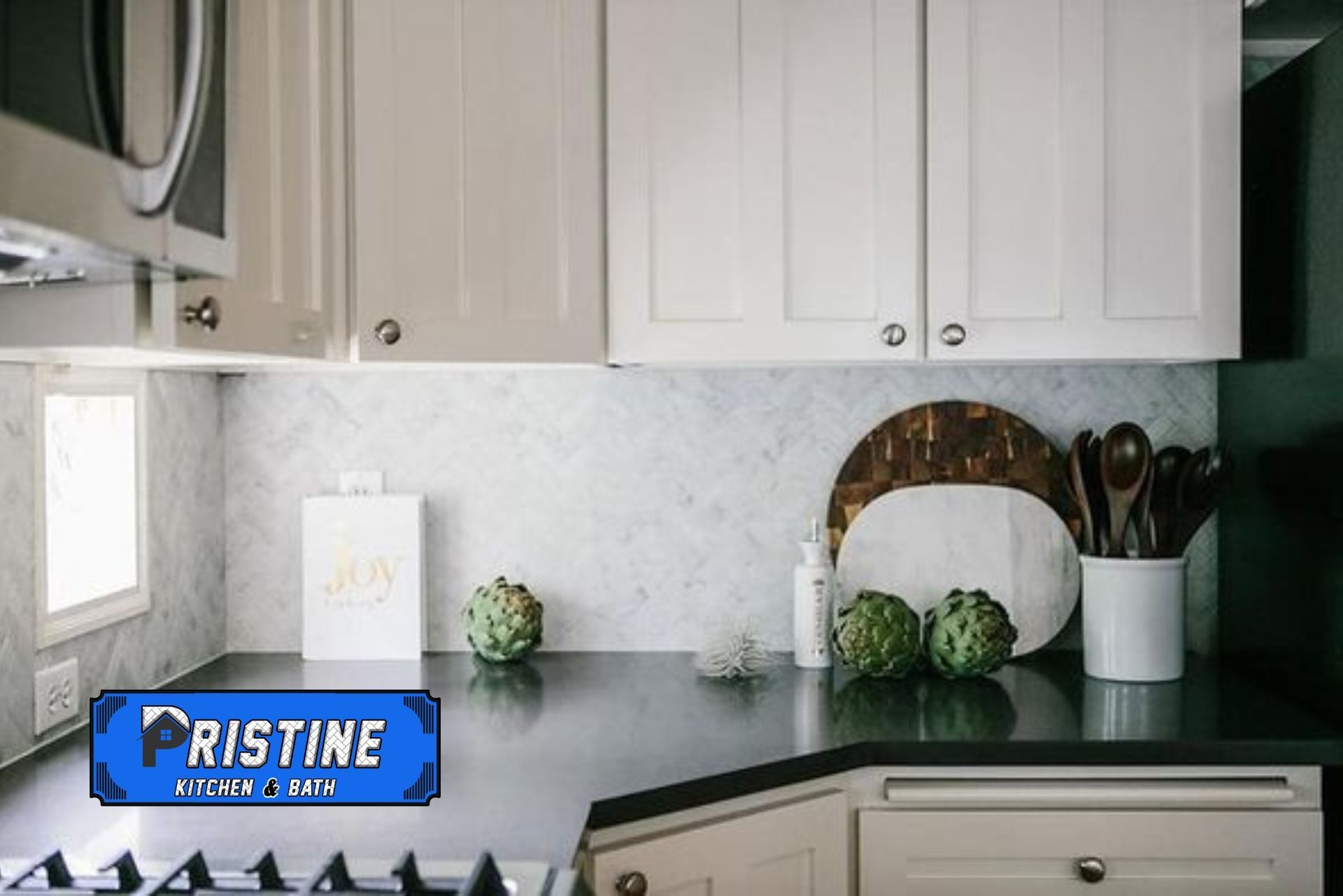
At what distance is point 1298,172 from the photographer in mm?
2238

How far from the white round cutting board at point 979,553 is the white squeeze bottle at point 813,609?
0.35ft

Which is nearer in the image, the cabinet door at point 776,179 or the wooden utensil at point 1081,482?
the cabinet door at point 776,179

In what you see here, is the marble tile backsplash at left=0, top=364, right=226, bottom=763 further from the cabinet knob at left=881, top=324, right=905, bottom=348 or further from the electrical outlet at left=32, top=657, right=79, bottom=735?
the cabinet knob at left=881, top=324, right=905, bottom=348

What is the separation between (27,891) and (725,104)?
1501 mm

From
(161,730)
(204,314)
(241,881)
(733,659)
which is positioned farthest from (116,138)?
(733,659)

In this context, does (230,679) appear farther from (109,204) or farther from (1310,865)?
(1310,865)

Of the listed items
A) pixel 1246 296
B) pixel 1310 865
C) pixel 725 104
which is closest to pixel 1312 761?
pixel 1310 865

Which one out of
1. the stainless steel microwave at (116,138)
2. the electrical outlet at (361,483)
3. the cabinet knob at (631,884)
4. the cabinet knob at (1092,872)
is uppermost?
the stainless steel microwave at (116,138)

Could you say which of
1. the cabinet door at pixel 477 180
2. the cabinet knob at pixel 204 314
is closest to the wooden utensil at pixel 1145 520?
the cabinet door at pixel 477 180

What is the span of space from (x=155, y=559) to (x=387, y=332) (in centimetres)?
63

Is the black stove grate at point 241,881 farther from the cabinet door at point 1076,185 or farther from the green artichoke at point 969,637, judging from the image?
the cabinet door at point 1076,185

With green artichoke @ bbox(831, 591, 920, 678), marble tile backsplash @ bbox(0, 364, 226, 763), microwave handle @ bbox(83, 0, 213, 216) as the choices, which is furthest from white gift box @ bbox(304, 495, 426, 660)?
microwave handle @ bbox(83, 0, 213, 216)

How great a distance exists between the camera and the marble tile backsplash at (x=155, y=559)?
1.97 metres

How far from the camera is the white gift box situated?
264cm
